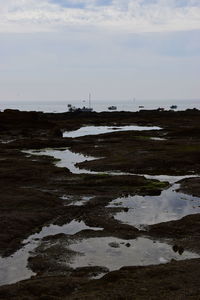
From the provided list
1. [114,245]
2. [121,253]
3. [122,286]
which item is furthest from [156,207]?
[122,286]

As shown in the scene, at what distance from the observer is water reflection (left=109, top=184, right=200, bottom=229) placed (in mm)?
21730

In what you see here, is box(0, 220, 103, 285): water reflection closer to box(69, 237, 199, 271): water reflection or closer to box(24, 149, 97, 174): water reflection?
box(69, 237, 199, 271): water reflection

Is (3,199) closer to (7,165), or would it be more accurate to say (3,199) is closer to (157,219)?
(157,219)

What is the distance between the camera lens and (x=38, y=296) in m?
12.2

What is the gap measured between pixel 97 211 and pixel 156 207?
344 cm

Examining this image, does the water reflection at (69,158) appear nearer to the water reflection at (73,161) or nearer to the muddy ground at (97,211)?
the water reflection at (73,161)

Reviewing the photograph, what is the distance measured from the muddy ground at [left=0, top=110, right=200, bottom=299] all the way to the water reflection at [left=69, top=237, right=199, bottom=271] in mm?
677

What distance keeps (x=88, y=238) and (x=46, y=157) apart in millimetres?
27422

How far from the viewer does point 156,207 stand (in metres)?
24.2

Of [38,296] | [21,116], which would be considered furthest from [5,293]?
[21,116]

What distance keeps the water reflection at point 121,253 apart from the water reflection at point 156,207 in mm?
2537

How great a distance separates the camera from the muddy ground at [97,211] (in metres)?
12.7

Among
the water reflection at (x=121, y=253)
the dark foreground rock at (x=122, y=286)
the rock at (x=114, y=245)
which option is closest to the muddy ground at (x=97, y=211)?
the dark foreground rock at (x=122, y=286)

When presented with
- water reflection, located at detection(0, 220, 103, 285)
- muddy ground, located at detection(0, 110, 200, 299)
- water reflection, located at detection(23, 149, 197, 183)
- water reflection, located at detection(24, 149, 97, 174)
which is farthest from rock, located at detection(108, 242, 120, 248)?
water reflection, located at detection(24, 149, 97, 174)
